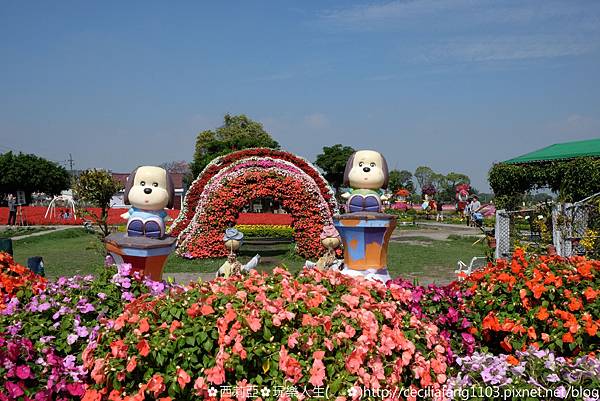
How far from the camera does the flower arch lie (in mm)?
11914

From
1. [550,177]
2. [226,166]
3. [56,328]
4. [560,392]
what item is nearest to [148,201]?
[56,328]

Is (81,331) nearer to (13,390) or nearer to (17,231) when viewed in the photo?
(13,390)

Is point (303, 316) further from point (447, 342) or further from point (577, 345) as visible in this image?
point (577, 345)

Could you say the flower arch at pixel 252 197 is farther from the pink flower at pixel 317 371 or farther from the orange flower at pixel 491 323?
the pink flower at pixel 317 371

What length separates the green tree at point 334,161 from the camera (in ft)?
166

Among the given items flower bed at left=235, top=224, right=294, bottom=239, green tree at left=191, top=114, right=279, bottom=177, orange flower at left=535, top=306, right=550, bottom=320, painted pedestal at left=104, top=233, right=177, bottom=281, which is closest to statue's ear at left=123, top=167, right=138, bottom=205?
painted pedestal at left=104, top=233, right=177, bottom=281

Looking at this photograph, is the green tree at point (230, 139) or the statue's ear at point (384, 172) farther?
the green tree at point (230, 139)

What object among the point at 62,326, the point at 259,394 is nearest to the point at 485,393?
the point at 259,394

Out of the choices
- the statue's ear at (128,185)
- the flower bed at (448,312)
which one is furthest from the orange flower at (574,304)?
the statue's ear at (128,185)

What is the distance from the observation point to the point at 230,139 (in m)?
43.8

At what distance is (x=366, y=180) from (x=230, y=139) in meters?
38.1

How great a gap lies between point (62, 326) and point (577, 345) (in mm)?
3205

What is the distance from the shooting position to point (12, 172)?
41.7 m

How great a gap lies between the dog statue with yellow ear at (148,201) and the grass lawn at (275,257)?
2.85 metres
